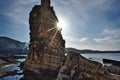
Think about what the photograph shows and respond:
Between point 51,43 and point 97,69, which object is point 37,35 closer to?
point 51,43

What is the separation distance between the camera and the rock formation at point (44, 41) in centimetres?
3244

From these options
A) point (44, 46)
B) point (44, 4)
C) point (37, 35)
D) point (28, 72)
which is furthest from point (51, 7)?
point (28, 72)

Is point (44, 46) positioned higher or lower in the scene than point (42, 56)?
higher

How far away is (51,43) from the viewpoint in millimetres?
33844

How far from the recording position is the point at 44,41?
1355 inches

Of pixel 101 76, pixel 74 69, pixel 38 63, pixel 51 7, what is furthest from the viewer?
pixel 51 7

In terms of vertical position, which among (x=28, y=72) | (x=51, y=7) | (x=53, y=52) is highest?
(x=51, y=7)

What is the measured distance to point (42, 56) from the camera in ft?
107

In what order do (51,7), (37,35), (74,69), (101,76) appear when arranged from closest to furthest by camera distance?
(101,76) < (74,69) < (37,35) < (51,7)

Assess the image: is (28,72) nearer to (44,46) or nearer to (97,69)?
(44,46)

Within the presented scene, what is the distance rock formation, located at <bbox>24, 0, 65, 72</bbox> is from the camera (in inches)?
1277

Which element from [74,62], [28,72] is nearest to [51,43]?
[28,72]

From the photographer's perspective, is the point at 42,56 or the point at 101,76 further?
the point at 42,56

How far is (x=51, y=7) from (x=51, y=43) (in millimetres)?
10410
